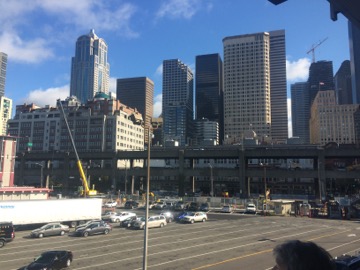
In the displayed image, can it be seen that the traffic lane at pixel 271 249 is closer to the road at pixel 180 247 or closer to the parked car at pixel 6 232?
the road at pixel 180 247

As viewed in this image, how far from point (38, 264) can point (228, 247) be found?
14453 mm

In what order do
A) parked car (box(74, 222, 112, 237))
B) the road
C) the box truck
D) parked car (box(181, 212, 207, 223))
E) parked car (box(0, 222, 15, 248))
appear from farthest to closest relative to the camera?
parked car (box(181, 212, 207, 223)) → the box truck → parked car (box(74, 222, 112, 237)) → parked car (box(0, 222, 15, 248)) → the road

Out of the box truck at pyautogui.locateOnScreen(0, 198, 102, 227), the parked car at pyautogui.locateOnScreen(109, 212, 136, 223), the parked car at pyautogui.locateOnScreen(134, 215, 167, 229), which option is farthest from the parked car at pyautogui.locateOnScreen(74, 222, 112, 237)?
the parked car at pyautogui.locateOnScreen(109, 212, 136, 223)

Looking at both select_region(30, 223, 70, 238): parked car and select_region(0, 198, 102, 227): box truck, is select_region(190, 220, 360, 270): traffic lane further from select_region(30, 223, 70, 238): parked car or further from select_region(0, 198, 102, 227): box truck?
select_region(0, 198, 102, 227): box truck

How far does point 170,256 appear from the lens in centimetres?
2345

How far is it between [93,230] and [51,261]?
14.7 m

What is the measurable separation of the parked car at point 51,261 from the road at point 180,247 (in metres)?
0.75

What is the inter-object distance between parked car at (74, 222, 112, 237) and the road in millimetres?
749

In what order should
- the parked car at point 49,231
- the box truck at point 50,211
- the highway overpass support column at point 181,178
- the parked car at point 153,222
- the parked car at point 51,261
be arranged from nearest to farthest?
the parked car at point 51,261 → the parked car at point 49,231 → the box truck at point 50,211 → the parked car at point 153,222 → the highway overpass support column at point 181,178

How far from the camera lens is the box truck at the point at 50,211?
3444 centimetres

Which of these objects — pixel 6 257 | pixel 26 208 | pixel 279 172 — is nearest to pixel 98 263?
pixel 6 257

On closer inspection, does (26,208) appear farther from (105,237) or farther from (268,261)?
(268,261)

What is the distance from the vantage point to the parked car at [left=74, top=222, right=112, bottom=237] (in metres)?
33.2

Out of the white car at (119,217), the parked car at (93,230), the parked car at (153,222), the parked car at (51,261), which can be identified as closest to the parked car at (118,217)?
the white car at (119,217)
